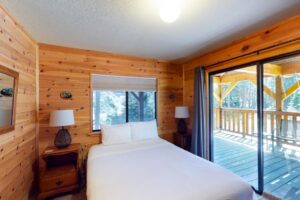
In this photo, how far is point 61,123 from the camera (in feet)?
7.38

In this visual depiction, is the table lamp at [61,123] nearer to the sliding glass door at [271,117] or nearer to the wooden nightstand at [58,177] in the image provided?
the wooden nightstand at [58,177]

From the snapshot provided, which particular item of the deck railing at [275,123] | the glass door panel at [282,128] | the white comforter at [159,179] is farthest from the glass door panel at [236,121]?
the white comforter at [159,179]

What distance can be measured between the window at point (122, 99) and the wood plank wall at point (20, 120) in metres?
0.98

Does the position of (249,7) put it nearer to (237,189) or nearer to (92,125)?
(237,189)

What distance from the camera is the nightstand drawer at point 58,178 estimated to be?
2053mm

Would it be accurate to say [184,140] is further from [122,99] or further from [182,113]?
[122,99]

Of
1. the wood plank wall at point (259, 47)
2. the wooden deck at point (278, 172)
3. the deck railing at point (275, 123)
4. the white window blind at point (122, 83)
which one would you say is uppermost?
the wood plank wall at point (259, 47)

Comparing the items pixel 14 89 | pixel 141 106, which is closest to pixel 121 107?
pixel 141 106

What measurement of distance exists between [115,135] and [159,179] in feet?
4.49

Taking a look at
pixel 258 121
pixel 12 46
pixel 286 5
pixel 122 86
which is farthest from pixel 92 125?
pixel 286 5

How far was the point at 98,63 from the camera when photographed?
289cm

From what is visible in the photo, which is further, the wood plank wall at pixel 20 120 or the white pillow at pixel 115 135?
the white pillow at pixel 115 135

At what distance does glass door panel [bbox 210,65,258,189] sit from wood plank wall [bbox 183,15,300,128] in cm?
20

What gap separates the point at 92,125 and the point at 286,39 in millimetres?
3182
